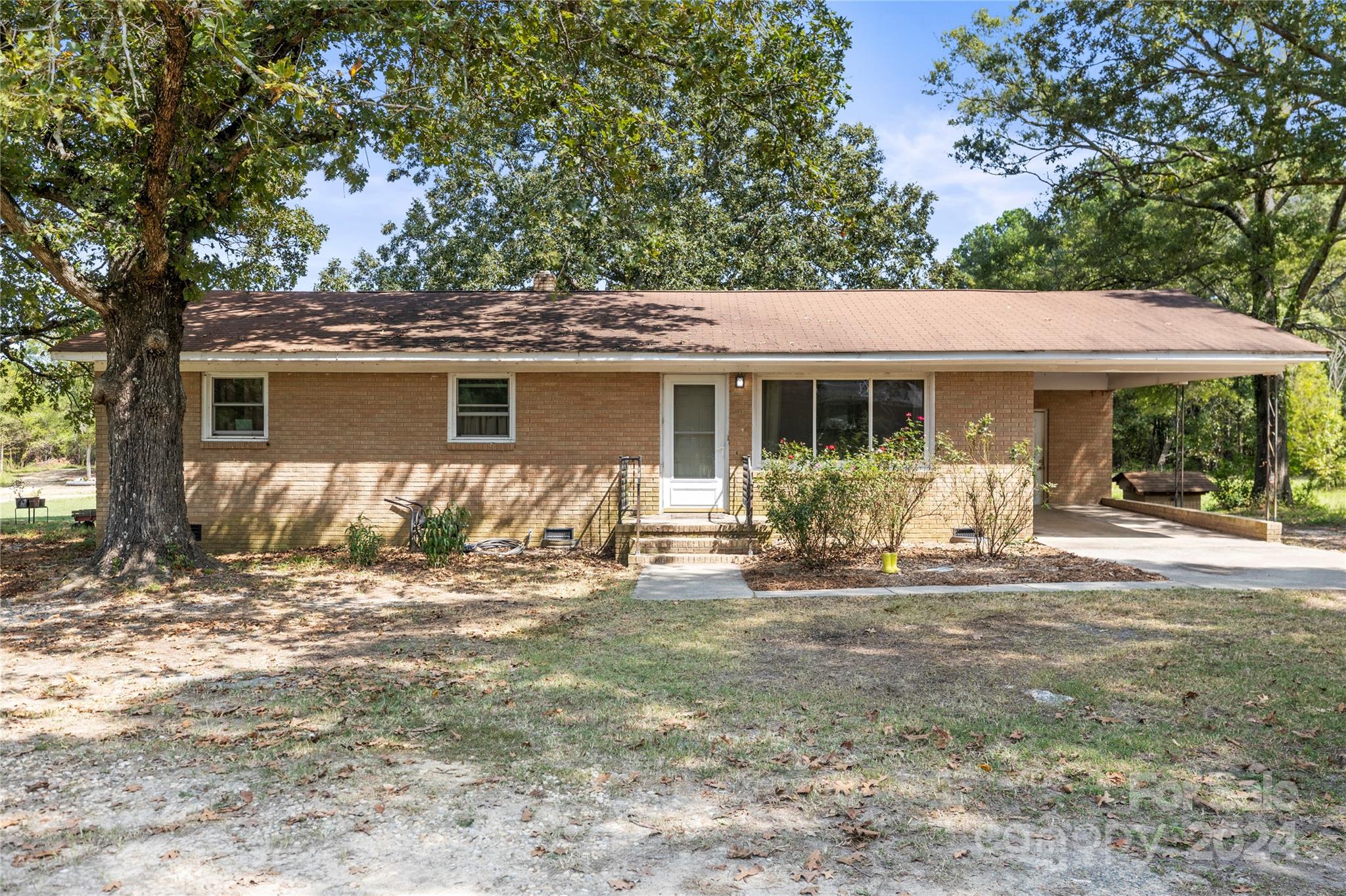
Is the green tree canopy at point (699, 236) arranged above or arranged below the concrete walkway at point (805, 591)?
above

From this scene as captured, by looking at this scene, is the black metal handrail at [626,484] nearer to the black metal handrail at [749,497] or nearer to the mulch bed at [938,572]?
the black metal handrail at [749,497]

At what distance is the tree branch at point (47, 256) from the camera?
915 cm

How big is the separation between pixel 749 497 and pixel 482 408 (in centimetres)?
450

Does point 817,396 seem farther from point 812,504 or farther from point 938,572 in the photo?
point 938,572

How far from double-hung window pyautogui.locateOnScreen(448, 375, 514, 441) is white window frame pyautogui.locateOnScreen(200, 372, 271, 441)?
2.91 m

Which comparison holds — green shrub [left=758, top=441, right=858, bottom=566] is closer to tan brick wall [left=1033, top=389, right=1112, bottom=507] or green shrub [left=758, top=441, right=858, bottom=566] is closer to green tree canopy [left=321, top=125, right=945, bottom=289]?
tan brick wall [left=1033, top=389, right=1112, bottom=507]

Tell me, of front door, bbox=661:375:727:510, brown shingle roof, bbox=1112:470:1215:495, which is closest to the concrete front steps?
front door, bbox=661:375:727:510

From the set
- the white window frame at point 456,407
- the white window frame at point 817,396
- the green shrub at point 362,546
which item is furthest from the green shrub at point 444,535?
the white window frame at point 817,396

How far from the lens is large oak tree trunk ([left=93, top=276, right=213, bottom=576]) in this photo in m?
10.2

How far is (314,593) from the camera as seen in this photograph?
979cm

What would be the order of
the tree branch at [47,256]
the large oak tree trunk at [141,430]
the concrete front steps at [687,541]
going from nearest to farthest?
the tree branch at [47,256], the large oak tree trunk at [141,430], the concrete front steps at [687,541]

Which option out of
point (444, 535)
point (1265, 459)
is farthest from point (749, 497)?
point (1265, 459)

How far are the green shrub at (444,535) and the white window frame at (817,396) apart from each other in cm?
455

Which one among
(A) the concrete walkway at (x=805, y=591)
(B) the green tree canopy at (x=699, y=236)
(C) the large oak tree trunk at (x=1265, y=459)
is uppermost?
(B) the green tree canopy at (x=699, y=236)
